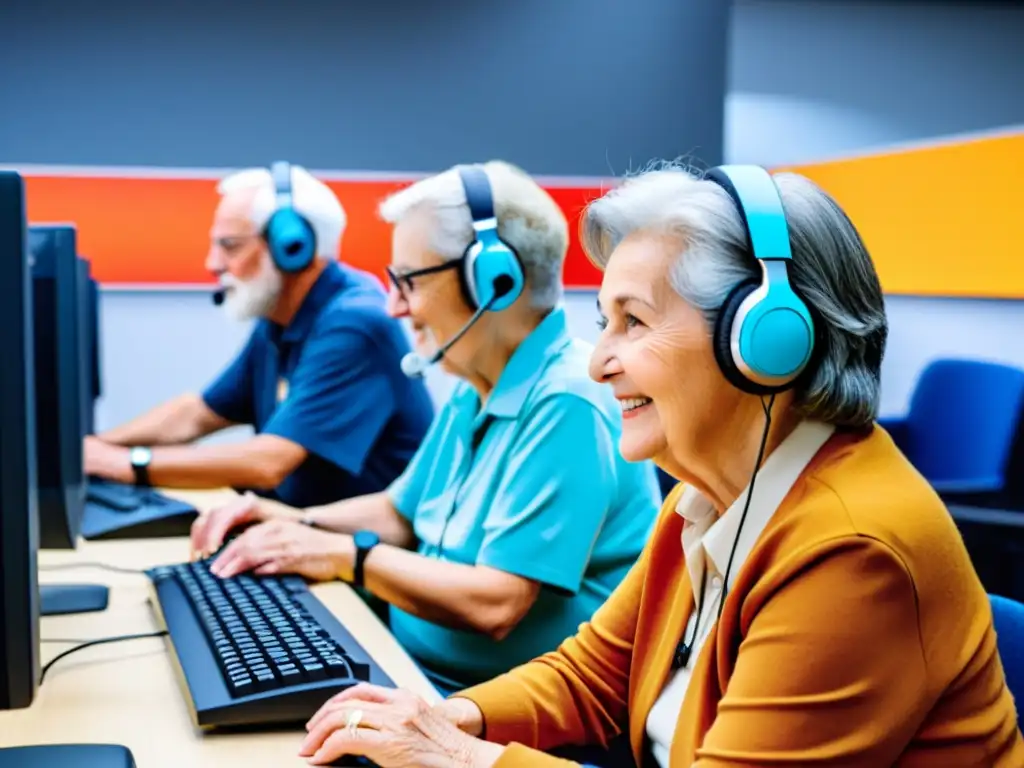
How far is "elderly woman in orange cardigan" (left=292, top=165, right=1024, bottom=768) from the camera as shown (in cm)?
85

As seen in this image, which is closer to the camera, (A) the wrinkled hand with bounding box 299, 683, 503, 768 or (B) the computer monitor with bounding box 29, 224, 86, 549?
(A) the wrinkled hand with bounding box 299, 683, 503, 768

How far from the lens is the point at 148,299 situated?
3.74 metres

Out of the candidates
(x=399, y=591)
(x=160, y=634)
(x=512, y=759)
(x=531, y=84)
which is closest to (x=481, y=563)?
(x=399, y=591)

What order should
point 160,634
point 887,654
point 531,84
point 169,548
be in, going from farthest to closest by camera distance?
point 531,84
point 169,548
point 160,634
point 887,654

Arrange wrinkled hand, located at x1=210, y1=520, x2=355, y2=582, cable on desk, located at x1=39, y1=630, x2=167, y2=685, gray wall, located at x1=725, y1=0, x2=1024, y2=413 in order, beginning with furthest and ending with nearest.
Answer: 1. gray wall, located at x1=725, y1=0, x2=1024, y2=413
2. wrinkled hand, located at x1=210, y1=520, x2=355, y2=582
3. cable on desk, located at x1=39, y1=630, x2=167, y2=685

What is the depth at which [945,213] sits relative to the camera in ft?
10.4

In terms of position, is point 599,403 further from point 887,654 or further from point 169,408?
point 169,408

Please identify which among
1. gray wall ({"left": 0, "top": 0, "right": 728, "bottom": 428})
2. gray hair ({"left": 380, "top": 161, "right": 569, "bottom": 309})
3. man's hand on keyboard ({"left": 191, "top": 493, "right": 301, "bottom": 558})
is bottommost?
man's hand on keyboard ({"left": 191, "top": 493, "right": 301, "bottom": 558})

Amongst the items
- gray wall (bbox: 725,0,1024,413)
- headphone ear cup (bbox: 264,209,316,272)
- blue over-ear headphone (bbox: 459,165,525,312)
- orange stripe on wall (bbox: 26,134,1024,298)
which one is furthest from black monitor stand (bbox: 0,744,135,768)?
gray wall (bbox: 725,0,1024,413)

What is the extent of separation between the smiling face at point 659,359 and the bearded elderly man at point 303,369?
1.27m

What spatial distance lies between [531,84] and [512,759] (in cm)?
340

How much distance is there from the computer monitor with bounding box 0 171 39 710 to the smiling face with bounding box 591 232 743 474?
52 centimetres

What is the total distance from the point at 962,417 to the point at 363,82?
87.2 inches

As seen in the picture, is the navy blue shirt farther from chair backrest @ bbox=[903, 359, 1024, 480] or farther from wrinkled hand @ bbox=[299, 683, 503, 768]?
chair backrest @ bbox=[903, 359, 1024, 480]
